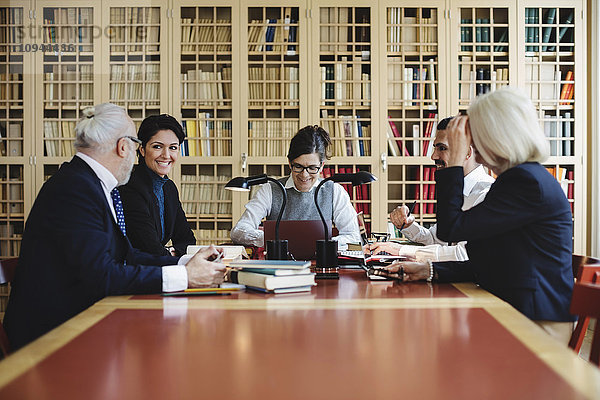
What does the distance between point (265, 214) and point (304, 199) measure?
0.27 m

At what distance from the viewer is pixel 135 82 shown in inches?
219

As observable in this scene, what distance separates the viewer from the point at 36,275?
207 centimetres

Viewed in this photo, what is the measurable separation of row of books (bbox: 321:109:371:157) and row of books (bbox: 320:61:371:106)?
150 mm

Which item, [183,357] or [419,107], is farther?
[419,107]

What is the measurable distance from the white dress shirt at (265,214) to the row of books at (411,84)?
1.87 m

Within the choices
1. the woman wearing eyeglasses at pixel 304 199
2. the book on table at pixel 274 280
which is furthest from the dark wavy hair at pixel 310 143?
the book on table at pixel 274 280

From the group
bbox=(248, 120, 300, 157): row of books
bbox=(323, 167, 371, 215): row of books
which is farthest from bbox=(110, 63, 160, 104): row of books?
bbox=(323, 167, 371, 215): row of books

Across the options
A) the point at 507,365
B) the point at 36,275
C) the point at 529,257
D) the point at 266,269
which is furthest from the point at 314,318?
the point at 36,275

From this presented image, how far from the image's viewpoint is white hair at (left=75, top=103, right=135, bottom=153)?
2.32 metres

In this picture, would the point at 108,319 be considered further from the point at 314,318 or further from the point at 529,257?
the point at 529,257

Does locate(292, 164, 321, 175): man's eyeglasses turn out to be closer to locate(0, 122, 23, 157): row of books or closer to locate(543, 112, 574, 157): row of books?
locate(543, 112, 574, 157): row of books

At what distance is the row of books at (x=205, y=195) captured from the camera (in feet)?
18.5

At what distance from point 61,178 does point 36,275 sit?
0.33 meters

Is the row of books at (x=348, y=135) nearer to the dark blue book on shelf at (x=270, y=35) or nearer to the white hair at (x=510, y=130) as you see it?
the dark blue book on shelf at (x=270, y=35)
